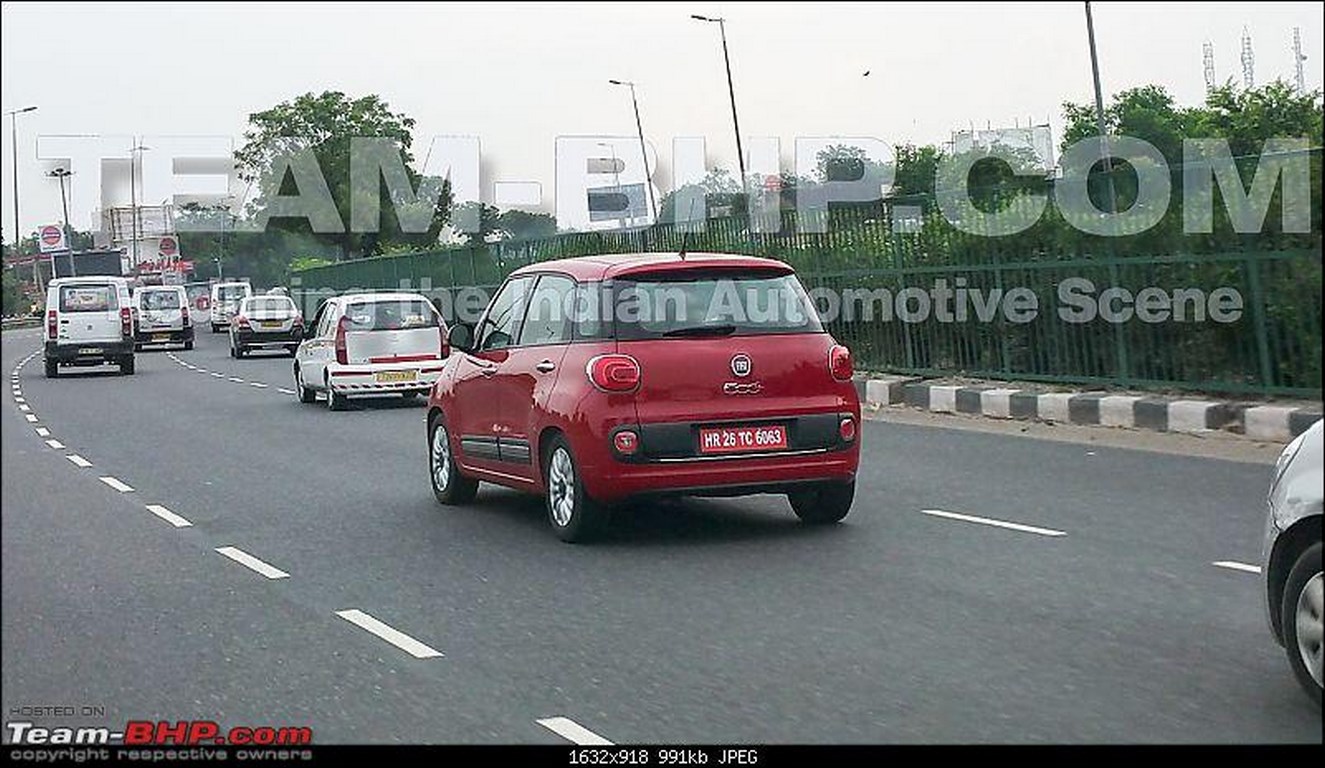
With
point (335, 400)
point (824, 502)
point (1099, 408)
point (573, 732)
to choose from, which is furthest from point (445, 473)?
point (335, 400)

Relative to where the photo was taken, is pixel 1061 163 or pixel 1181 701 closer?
pixel 1181 701

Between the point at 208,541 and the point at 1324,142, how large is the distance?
10.4 meters

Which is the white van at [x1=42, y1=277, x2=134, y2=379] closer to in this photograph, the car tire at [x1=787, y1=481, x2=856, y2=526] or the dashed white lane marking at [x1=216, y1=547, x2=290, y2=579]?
the dashed white lane marking at [x1=216, y1=547, x2=290, y2=579]

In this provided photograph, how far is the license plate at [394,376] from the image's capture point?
77.9 ft

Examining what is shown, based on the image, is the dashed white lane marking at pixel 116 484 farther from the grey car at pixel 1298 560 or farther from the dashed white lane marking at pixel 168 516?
the grey car at pixel 1298 560

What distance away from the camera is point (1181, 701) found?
6.43 metres

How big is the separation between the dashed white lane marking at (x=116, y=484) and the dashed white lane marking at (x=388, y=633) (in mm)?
6738

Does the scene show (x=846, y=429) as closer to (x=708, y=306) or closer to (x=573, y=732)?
(x=708, y=306)

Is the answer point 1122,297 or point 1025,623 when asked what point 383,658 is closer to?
point 1025,623

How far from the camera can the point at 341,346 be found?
2380 centimetres

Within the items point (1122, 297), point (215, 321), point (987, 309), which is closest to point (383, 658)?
point (1122, 297)

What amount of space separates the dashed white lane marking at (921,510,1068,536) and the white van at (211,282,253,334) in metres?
49.7

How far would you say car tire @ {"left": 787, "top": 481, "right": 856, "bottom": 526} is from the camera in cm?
1127

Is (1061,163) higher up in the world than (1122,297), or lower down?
higher up
